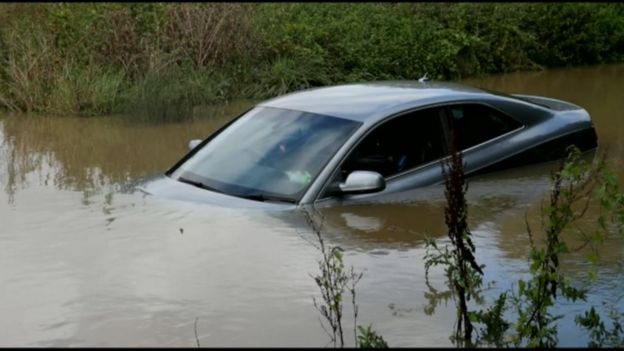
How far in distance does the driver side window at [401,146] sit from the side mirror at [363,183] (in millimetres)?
151

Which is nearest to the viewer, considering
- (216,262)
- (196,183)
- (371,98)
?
(216,262)

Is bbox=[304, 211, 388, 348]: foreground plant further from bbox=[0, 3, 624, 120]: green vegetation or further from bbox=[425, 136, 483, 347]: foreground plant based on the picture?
bbox=[0, 3, 624, 120]: green vegetation

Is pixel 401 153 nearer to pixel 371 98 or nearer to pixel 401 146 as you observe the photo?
pixel 401 146

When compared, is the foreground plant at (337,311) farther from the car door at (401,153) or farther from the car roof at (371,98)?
the car roof at (371,98)

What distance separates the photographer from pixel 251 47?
16.5 m

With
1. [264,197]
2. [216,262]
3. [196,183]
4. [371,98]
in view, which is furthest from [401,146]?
[216,262]

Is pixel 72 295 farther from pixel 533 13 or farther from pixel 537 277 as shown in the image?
pixel 533 13

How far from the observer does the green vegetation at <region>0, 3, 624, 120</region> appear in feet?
47.3

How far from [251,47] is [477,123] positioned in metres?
8.02

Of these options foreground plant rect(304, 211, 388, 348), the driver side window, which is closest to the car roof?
the driver side window

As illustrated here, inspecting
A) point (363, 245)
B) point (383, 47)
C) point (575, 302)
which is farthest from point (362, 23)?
point (575, 302)

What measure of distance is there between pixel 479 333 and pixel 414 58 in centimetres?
1252

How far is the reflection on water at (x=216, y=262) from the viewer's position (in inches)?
227

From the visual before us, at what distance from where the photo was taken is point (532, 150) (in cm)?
929
